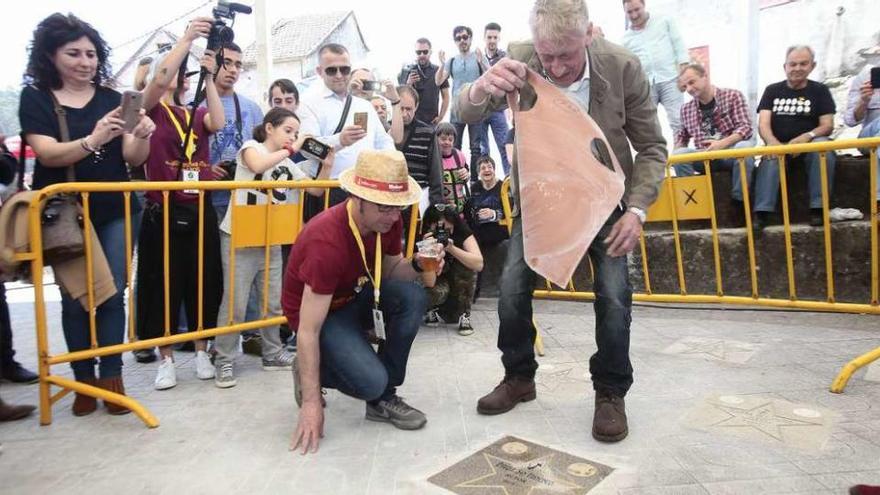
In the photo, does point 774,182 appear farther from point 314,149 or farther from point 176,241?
point 176,241

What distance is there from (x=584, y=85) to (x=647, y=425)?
1559 mm

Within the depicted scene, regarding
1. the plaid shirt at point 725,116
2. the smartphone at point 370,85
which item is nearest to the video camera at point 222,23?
the smartphone at point 370,85

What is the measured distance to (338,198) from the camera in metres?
4.37

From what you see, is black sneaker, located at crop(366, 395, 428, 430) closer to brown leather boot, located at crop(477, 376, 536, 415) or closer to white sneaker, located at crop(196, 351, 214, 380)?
brown leather boot, located at crop(477, 376, 536, 415)

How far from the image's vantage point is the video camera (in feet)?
12.2

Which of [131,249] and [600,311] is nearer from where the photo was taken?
[600,311]

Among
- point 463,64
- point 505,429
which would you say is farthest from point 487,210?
point 463,64

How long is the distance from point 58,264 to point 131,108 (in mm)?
893

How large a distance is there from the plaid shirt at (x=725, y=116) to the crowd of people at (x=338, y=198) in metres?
0.07

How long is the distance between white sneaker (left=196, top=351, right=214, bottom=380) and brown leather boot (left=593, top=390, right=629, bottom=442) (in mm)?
2457

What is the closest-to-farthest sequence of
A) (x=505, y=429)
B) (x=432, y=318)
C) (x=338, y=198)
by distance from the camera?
1. (x=505, y=429)
2. (x=338, y=198)
3. (x=432, y=318)

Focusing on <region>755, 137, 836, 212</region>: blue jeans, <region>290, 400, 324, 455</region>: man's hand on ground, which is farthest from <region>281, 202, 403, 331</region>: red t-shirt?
<region>755, 137, 836, 212</region>: blue jeans

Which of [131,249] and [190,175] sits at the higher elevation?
[190,175]

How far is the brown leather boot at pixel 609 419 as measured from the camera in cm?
254
